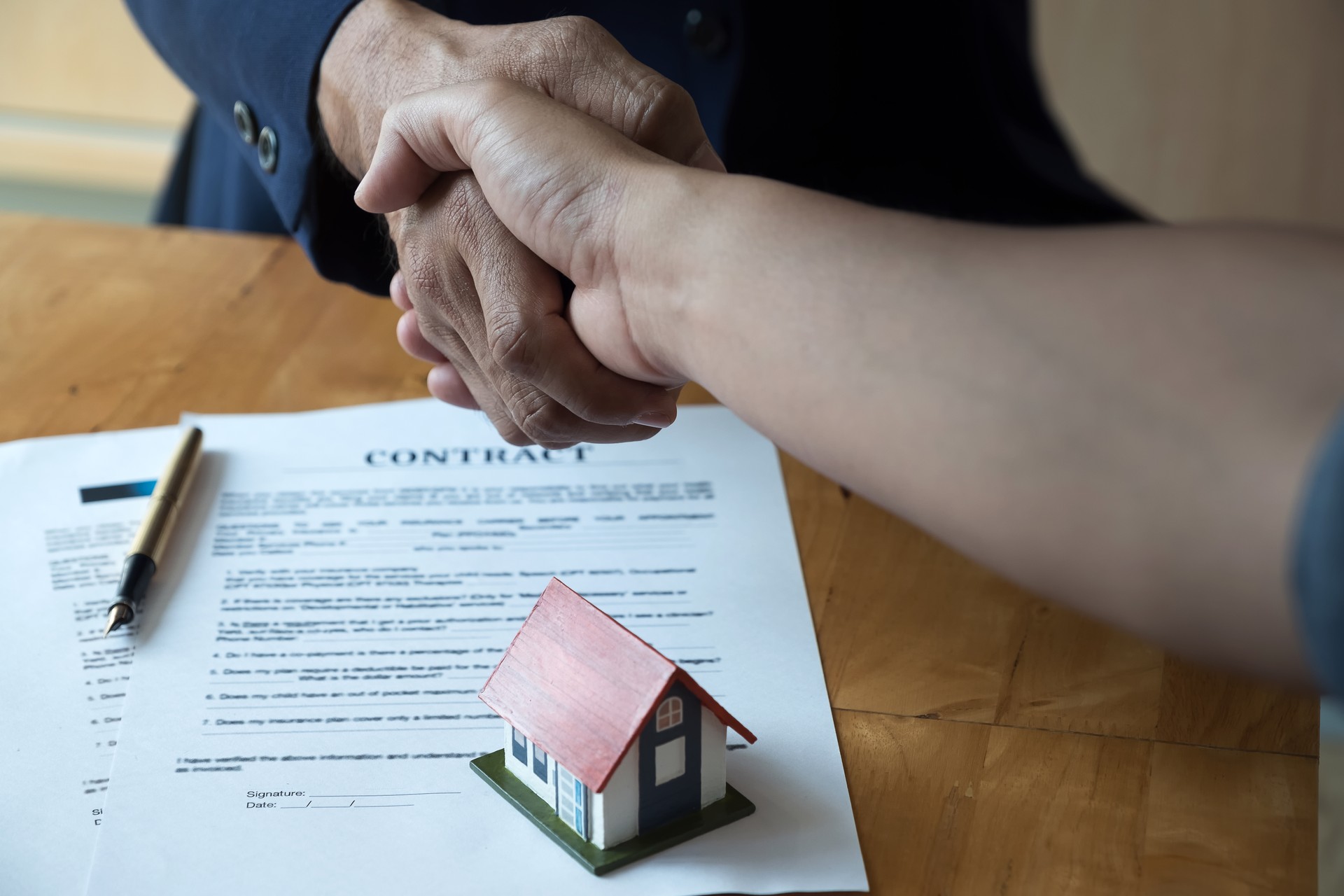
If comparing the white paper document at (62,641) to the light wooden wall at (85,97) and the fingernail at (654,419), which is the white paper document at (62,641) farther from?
the light wooden wall at (85,97)

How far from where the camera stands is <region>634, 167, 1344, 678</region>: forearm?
0.28 m

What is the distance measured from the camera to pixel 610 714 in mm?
415

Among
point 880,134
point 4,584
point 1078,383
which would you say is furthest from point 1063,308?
point 880,134

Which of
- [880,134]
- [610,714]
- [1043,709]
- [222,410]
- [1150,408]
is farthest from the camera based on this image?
[880,134]

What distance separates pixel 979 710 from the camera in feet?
1.69

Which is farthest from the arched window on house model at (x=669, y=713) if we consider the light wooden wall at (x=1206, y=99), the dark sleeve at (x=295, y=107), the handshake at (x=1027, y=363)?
the light wooden wall at (x=1206, y=99)

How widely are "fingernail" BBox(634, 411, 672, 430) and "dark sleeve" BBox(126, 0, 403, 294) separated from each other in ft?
0.83

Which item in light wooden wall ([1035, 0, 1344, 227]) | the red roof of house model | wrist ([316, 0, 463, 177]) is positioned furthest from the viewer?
light wooden wall ([1035, 0, 1344, 227])

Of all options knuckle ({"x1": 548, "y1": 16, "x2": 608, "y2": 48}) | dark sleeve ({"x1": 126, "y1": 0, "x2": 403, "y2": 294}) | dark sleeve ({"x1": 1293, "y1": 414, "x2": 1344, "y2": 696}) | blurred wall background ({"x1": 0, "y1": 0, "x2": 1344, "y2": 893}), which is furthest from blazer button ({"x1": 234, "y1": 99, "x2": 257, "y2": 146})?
blurred wall background ({"x1": 0, "y1": 0, "x2": 1344, "y2": 893})

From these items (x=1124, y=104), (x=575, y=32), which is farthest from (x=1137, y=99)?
(x=575, y=32)

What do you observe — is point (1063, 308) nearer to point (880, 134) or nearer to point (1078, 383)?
point (1078, 383)

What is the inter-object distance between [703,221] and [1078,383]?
171 mm

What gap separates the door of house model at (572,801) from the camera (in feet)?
1.40

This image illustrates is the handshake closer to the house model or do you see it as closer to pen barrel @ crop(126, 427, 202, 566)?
the house model
